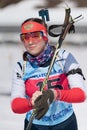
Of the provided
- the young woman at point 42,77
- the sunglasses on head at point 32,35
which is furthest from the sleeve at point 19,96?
the sunglasses on head at point 32,35

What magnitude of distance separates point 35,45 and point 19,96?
17 centimetres

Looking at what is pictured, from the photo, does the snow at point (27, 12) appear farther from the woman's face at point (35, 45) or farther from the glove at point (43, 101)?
the glove at point (43, 101)

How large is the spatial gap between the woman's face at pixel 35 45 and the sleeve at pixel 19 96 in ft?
0.28

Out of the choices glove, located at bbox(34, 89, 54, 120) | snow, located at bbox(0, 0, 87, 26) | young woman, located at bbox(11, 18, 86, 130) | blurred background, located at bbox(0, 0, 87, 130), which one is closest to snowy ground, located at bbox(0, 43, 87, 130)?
blurred background, located at bbox(0, 0, 87, 130)

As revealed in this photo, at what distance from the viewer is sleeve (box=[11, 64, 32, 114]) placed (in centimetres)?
127

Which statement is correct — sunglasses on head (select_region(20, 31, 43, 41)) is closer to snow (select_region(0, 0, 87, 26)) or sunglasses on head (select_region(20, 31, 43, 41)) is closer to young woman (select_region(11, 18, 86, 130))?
young woman (select_region(11, 18, 86, 130))

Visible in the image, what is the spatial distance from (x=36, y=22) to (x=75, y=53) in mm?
869

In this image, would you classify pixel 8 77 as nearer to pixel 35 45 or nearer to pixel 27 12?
pixel 27 12

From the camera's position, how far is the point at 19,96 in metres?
1.31

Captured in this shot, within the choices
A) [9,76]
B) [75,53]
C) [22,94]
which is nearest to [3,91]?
[9,76]

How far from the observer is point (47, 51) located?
52.6 inches

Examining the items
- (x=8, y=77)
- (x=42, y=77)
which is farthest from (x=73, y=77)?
(x=8, y=77)

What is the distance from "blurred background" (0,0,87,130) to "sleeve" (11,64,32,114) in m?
0.78

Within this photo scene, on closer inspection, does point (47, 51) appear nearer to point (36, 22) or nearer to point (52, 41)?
point (36, 22)
